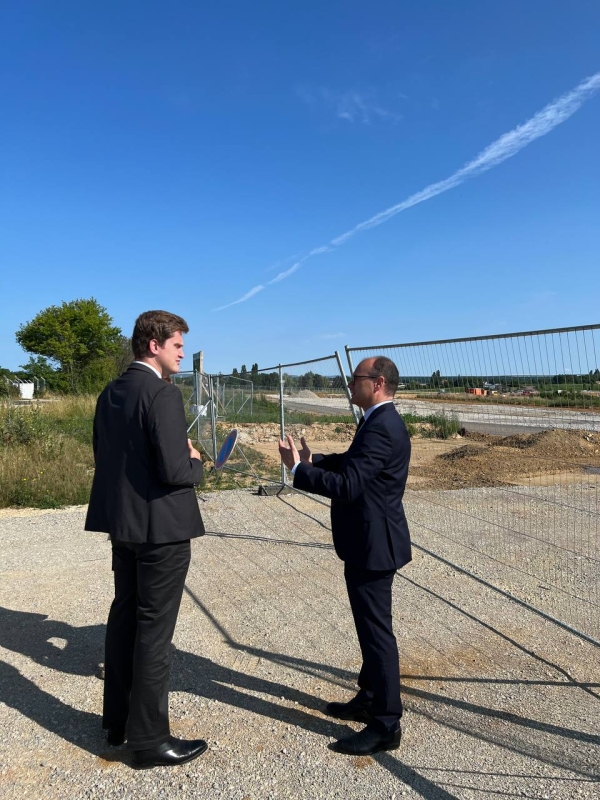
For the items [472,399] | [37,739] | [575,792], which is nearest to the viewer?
[575,792]

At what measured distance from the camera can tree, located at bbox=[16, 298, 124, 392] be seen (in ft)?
155

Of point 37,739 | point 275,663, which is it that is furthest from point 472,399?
point 37,739

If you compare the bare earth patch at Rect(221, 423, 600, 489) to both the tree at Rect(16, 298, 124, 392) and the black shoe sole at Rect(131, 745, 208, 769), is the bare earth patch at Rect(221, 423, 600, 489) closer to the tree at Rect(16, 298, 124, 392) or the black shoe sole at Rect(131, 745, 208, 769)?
the black shoe sole at Rect(131, 745, 208, 769)

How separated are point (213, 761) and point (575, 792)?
1.69 metres

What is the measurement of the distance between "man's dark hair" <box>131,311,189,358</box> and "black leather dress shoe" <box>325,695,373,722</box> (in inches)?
86.7

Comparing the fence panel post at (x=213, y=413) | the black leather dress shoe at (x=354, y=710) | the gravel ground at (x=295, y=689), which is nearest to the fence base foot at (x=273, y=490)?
the fence panel post at (x=213, y=413)

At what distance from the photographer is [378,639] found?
3.09 m

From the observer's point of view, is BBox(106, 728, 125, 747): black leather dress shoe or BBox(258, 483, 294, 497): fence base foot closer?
BBox(106, 728, 125, 747): black leather dress shoe

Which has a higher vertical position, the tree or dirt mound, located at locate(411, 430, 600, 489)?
the tree

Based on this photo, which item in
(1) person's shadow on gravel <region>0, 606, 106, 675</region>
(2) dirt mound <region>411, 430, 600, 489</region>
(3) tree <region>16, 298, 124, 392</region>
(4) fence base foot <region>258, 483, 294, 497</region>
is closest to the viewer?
(1) person's shadow on gravel <region>0, 606, 106, 675</region>

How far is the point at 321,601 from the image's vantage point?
5203mm

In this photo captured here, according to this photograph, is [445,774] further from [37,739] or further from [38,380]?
[38,380]

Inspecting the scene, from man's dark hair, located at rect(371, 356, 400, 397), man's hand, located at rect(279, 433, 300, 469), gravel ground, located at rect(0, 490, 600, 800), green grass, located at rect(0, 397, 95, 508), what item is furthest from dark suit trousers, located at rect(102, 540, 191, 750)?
green grass, located at rect(0, 397, 95, 508)

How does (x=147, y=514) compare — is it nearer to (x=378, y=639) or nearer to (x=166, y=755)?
(x=166, y=755)
